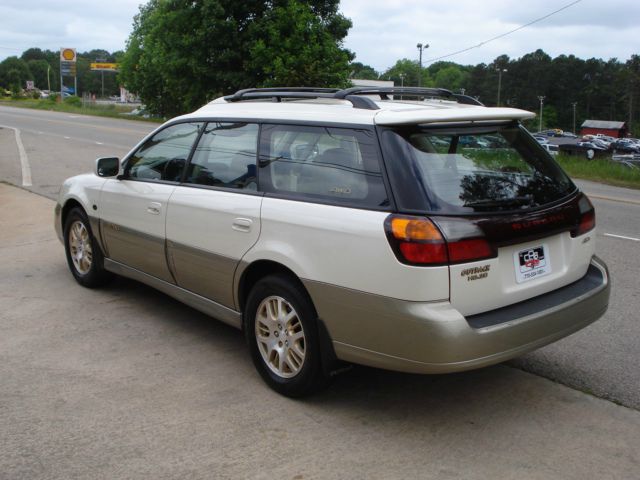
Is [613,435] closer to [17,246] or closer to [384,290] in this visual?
[384,290]

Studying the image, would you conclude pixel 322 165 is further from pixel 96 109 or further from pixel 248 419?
pixel 96 109

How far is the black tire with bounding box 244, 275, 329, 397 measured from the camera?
3809 millimetres

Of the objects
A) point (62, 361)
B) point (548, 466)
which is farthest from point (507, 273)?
point (62, 361)

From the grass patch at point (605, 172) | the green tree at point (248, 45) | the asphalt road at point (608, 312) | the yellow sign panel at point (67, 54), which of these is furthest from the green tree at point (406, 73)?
the asphalt road at point (608, 312)

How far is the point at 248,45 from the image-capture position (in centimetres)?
3111

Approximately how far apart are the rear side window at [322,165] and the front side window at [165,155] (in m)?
0.91

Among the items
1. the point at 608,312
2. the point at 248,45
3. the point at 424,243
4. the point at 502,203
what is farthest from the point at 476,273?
the point at 248,45

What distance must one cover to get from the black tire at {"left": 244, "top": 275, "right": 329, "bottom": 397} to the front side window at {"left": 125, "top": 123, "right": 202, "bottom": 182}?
4.40ft

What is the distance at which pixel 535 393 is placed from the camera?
413cm

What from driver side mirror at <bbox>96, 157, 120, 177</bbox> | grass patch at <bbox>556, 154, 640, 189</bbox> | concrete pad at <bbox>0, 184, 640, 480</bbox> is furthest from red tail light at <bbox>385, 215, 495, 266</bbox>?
grass patch at <bbox>556, 154, 640, 189</bbox>

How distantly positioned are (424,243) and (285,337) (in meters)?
1.10

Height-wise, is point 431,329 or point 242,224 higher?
point 242,224

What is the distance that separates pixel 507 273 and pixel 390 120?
100cm

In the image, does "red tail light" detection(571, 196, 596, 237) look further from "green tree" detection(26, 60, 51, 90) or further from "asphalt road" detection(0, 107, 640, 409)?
"green tree" detection(26, 60, 51, 90)
